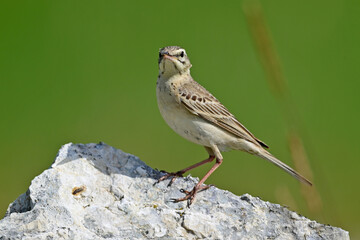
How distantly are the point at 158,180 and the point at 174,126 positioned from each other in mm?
1096

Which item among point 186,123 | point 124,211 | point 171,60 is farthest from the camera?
point 171,60

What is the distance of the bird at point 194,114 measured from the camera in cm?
690

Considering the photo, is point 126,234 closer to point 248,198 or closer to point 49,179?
point 49,179

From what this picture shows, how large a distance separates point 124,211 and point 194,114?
2.11 meters

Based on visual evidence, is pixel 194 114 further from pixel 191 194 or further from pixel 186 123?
pixel 191 194

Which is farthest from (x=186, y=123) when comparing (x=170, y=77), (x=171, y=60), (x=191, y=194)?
(x=191, y=194)

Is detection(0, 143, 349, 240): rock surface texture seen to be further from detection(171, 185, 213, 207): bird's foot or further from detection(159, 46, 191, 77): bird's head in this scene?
detection(159, 46, 191, 77): bird's head

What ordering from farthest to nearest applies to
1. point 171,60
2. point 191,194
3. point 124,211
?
1. point 171,60
2. point 191,194
3. point 124,211

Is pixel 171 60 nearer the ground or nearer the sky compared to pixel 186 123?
nearer the sky

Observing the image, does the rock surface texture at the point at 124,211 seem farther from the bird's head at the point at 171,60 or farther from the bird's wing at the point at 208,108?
the bird's head at the point at 171,60

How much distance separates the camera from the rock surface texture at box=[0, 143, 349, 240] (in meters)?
4.84

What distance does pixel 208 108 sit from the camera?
7188mm

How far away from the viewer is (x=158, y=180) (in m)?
6.00

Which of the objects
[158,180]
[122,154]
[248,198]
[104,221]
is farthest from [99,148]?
[248,198]
